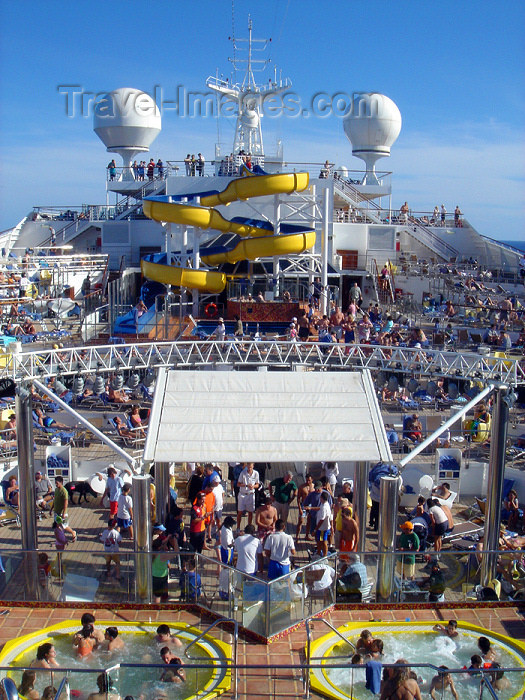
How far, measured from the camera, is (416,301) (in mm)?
28312

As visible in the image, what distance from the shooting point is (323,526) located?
31.3ft

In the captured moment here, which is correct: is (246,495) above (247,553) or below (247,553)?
below

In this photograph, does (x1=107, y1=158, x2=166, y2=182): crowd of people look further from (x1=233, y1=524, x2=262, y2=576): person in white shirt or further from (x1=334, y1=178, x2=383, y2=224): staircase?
(x1=233, y1=524, x2=262, y2=576): person in white shirt

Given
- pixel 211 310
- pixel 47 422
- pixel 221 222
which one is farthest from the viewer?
pixel 221 222

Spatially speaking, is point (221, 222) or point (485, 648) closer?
point (485, 648)

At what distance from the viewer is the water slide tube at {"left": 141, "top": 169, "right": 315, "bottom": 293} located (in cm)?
2114

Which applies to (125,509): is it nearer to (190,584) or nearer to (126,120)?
(190,584)

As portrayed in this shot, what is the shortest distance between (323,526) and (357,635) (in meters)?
2.02

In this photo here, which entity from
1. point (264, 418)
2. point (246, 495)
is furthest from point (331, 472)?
point (264, 418)

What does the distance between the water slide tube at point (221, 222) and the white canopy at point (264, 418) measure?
468 inches

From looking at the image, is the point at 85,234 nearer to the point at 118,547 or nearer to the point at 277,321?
the point at 277,321

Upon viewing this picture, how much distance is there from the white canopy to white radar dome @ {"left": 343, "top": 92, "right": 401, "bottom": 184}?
27514mm

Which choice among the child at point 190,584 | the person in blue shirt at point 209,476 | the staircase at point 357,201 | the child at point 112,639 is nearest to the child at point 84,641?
the child at point 112,639

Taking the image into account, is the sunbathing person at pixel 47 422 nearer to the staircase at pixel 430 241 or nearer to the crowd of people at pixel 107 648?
the crowd of people at pixel 107 648
